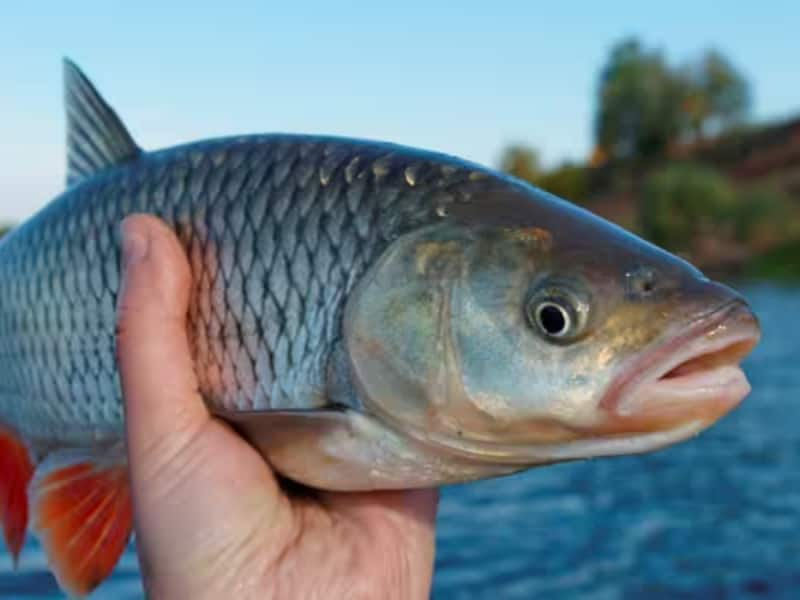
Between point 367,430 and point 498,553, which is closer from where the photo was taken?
point 367,430

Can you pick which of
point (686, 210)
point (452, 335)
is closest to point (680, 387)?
point (452, 335)

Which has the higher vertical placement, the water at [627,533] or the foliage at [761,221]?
the water at [627,533]

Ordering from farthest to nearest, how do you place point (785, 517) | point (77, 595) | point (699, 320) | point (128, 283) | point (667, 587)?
1. point (785, 517)
2. point (667, 587)
3. point (77, 595)
4. point (128, 283)
5. point (699, 320)

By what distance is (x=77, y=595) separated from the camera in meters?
3.43

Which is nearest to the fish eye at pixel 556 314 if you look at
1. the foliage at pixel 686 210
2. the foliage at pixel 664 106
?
the foliage at pixel 686 210

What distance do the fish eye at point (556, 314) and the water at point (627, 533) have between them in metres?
6.73

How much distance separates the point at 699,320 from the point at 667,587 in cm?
843

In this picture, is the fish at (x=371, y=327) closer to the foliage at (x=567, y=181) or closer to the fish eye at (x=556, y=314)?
the fish eye at (x=556, y=314)

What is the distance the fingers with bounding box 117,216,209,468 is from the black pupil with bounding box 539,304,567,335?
954 mm

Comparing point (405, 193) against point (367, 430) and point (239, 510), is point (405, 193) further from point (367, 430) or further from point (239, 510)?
point (239, 510)

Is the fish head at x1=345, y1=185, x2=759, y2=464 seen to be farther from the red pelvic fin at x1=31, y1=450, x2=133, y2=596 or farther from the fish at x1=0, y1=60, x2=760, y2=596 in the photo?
the red pelvic fin at x1=31, y1=450, x2=133, y2=596

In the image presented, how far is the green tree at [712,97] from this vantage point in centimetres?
10325

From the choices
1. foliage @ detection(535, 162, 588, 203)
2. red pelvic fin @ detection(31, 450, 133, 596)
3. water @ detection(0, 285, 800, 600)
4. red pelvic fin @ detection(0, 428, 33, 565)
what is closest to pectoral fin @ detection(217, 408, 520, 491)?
red pelvic fin @ detection(31, 450, 133, 596)

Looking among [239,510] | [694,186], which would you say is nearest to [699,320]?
[239,510]
